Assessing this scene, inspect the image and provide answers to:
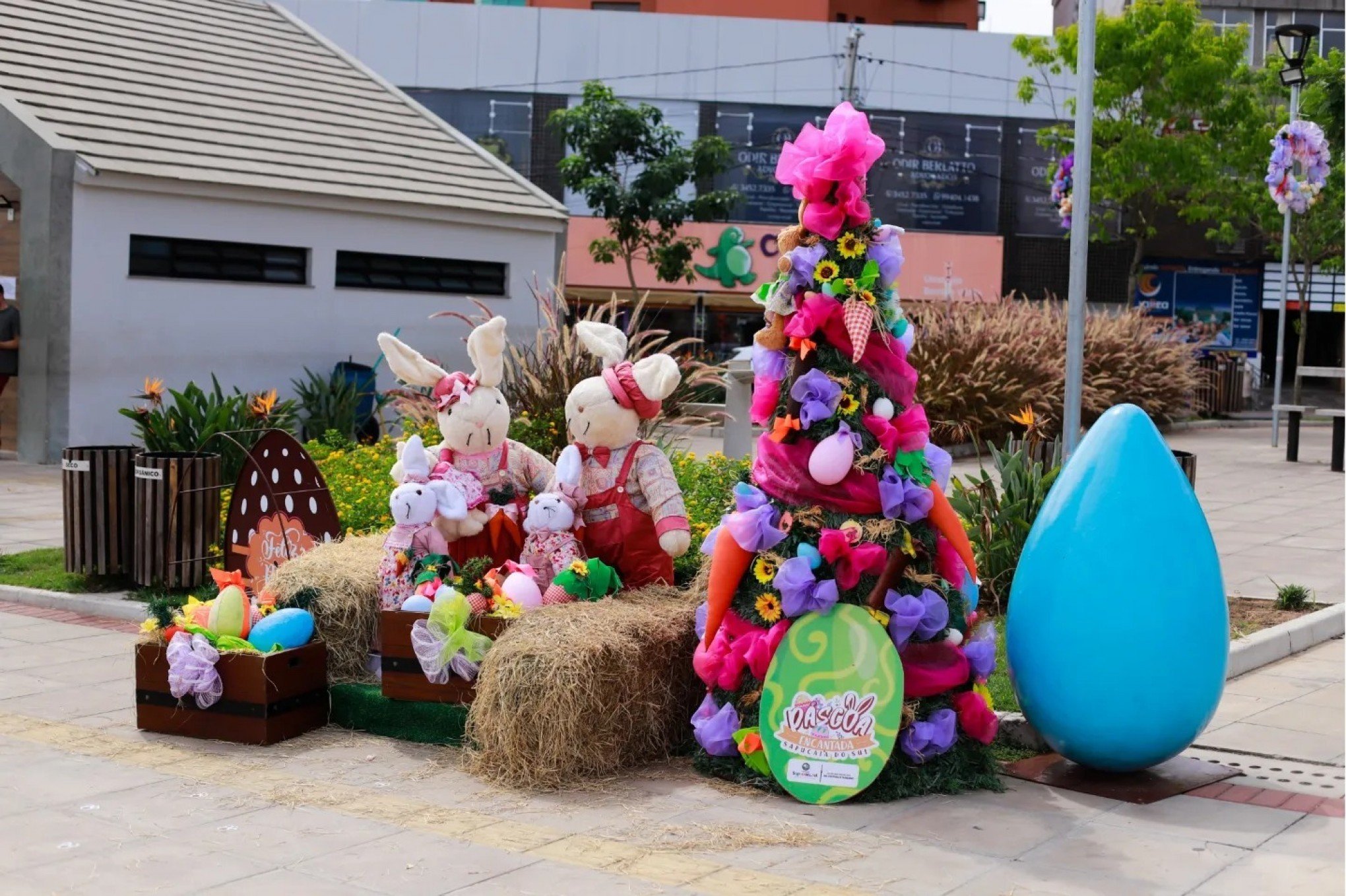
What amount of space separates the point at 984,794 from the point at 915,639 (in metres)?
0.68

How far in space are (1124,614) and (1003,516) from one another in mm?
2770

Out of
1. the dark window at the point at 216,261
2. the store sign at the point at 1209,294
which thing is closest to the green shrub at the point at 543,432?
the dark window at the point at 216,261

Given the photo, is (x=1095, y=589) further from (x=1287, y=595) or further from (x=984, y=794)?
(x=1287, y=595)

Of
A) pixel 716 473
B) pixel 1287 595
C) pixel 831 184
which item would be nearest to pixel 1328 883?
pixel 831 184

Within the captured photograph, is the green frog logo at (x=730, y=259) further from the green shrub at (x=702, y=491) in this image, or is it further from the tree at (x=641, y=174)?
Answer: the green shrub at (x=702, y=491)

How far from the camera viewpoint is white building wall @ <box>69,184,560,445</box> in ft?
53.5

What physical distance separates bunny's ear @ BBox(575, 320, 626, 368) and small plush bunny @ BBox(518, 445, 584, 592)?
0.53 metres

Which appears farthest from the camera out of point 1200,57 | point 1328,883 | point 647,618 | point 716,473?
point 1200,57

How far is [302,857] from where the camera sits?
5.12 metres

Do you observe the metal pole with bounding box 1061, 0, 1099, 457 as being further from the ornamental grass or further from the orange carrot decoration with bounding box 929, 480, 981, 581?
the ornamental grass

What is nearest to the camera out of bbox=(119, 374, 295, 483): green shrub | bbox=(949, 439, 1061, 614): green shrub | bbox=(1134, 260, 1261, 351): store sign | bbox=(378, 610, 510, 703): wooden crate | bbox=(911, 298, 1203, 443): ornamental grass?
bbox=(378, 610, 510, 703): wooden crate

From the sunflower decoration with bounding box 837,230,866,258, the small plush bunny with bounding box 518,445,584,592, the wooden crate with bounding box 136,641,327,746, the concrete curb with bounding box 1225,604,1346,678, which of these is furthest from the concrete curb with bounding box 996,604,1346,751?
the wooden crate with bounding box 136,641,327,746

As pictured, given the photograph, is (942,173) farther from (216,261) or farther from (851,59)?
(216,261)

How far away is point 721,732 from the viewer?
Answer: 20.0 ft
